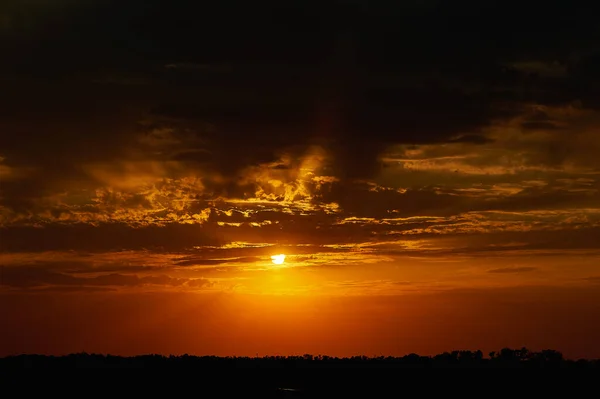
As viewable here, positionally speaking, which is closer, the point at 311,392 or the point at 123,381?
the point at 311,392

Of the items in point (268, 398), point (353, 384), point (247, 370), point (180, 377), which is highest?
point (247, 370)

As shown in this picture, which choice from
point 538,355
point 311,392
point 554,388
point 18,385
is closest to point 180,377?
point 18,385

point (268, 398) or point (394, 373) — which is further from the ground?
point (394, 373)

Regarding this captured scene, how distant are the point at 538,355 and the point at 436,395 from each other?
265 feet

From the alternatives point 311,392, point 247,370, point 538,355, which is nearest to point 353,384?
point 311,392

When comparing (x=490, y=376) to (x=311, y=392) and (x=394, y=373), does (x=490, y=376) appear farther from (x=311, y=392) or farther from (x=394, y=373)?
(x=311, y=392)

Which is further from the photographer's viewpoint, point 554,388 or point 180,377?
point 180,377

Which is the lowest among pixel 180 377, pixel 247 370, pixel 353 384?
pixel 353 384

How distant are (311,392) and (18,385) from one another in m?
30.6

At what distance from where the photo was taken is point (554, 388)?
84438 mm

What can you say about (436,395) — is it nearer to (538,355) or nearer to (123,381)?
(123,381)

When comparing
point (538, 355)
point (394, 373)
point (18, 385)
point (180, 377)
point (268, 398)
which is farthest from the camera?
point (538, 355)

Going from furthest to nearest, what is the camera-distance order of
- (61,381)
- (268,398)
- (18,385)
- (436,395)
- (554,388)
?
(61,381), (18,385), (554,388), (436,395), (268,398)

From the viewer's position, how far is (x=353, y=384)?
3728 inches
